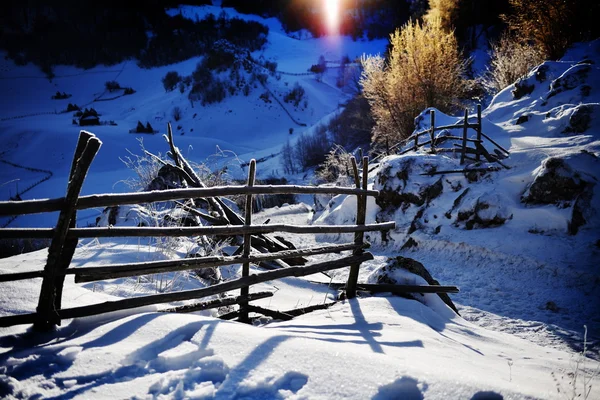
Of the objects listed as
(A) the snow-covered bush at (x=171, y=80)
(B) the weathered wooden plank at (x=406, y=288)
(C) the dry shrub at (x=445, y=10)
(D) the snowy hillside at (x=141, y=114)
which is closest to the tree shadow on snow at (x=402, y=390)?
(B) the weathered wooden plank at (x=406, y=288)

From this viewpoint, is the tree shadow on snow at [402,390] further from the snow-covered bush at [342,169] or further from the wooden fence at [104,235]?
the snow-covered bush at [342,169]

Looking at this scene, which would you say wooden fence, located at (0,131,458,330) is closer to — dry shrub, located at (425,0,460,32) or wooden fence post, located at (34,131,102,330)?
wooden fence post, located at (34,131,102,330)

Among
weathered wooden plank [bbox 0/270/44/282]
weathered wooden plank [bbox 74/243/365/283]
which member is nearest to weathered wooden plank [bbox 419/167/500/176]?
weathered wooden plank [bbox 74/243/365/283]

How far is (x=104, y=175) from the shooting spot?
25125 mm

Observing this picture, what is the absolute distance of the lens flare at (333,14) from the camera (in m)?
65.0

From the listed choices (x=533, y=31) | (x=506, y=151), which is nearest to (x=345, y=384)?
(x=506, y=151)

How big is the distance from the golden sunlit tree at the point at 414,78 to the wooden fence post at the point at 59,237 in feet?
47.0

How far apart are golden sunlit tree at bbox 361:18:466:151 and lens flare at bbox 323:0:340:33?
183ft

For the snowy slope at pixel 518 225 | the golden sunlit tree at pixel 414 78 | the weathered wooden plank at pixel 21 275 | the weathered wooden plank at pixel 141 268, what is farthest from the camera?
the golden sunlit tree at pixel 414 78

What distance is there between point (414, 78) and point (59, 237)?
55.1 ft

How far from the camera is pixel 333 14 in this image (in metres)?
65.6

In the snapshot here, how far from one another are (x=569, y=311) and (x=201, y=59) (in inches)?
2209

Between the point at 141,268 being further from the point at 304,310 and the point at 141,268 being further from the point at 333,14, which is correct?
the point at 333,14

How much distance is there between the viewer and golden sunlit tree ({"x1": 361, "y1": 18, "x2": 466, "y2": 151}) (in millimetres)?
15281
